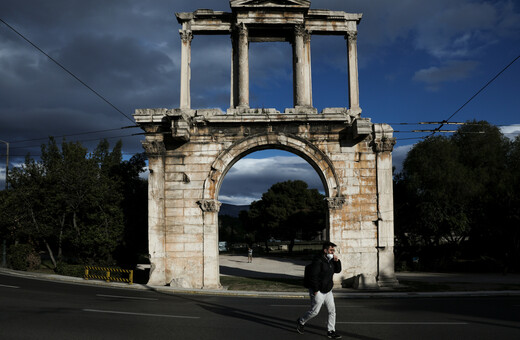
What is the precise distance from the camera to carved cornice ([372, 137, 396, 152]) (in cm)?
1563

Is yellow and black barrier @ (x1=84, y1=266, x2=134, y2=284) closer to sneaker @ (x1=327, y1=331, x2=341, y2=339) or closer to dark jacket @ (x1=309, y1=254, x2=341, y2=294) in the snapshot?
dark jacket @ (x1=309, y1=254, x2=341, y2=294)

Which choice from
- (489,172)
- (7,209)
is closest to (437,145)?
(489,172)

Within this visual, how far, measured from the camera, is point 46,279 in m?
18.4

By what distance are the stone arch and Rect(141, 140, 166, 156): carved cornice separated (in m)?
2.08

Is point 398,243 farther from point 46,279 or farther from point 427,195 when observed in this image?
point 46,279

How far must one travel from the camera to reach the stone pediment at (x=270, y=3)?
642 inches

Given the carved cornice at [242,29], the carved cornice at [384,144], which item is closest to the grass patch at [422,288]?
the carved cornice at [384,144]

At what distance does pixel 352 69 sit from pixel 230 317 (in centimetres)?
1190

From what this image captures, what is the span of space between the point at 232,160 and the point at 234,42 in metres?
5.36

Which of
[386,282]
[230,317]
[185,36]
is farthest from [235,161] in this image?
[230,317]

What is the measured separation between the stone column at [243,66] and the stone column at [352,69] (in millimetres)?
4282

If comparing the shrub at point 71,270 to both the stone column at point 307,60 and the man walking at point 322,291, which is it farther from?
the man walking at point 322,291

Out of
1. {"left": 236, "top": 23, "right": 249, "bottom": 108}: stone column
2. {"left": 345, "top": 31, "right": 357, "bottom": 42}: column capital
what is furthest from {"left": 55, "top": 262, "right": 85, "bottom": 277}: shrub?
{"left": 345, "top": 31, "right": 357, "bottom": 42}: column capital

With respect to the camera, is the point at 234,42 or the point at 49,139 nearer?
the point at 234,42
